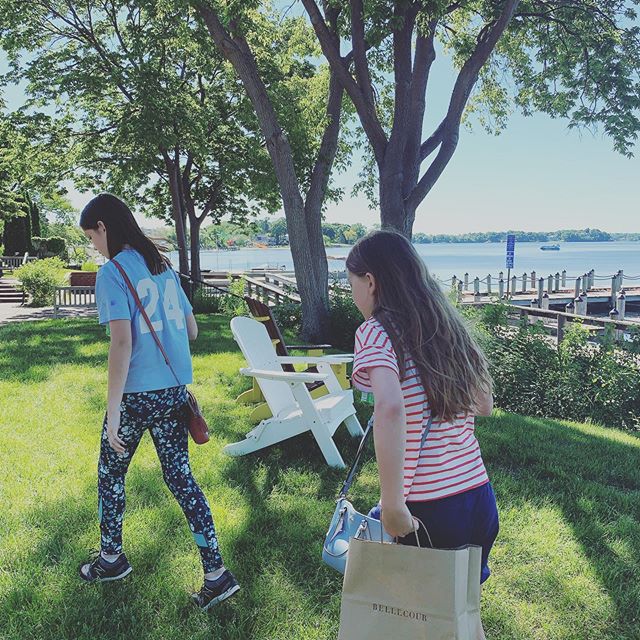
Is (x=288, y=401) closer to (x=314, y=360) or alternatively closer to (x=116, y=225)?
(x=314, y=360)

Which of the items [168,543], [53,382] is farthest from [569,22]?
[168,543]

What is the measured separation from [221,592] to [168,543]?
650 millimetres

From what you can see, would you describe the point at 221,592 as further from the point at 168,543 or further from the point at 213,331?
the point at 213,331

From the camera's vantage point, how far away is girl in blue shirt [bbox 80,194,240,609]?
8.12 feet

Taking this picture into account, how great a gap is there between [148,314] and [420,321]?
1306mm

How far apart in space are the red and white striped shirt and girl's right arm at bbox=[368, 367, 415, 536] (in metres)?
0.06

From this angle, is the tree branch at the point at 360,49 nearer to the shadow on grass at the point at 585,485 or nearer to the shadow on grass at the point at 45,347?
the shadow on grass at the point at 45,347

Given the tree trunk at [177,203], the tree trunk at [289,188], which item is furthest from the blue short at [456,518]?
the tree trunk at [177,203]

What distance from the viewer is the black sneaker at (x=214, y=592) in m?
2.72

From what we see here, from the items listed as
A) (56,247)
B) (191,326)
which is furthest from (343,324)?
(56,247)

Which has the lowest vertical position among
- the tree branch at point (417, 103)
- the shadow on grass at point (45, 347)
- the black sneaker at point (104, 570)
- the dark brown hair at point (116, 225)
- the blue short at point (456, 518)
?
the shadow on grass at point (45, 347)

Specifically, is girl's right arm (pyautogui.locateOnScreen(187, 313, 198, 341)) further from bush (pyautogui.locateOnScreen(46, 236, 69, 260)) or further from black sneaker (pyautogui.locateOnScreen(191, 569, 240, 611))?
bush (pyautogui.locateOnScreen(46, 236, 69, 260))

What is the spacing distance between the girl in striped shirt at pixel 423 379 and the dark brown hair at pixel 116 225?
3.82ft

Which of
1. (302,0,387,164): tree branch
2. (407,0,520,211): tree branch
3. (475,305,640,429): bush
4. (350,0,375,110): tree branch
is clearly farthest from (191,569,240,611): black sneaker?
(350,0,375,110): tree branch
